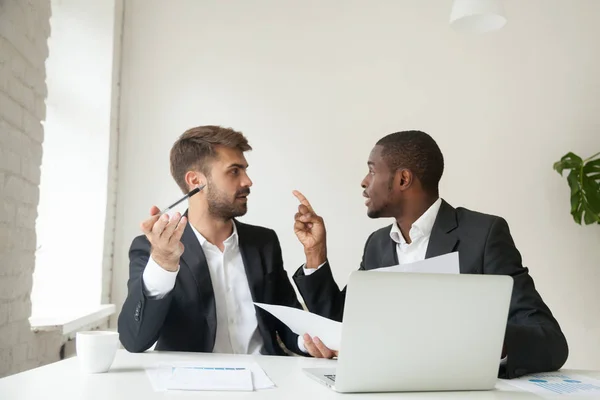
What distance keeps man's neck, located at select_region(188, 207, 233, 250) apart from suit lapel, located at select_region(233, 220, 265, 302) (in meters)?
0.06

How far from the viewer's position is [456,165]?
3.50 metres

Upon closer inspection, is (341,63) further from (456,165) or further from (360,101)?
(456,165)

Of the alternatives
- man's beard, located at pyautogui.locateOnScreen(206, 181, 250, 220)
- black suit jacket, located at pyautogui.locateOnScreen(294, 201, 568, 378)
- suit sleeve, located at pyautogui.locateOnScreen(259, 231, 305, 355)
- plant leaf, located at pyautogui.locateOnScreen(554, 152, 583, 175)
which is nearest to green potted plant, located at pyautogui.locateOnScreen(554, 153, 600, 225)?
plant leaf, located at pyautogui.locateOnScreen(554, 152, 583, 175)

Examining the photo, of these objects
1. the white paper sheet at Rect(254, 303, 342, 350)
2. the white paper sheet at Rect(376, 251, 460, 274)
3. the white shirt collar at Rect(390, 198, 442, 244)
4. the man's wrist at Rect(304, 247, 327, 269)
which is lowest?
the white paper sheet at Rect(254, 303, 342, 350)

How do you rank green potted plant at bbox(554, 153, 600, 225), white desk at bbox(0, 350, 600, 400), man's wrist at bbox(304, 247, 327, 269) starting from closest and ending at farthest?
white desk at bbox(0, 350, 600, 400)
man's wrist at bbox(304, 247, 327, 269)
green potted plant at bbox(554, 153, 600, 225)

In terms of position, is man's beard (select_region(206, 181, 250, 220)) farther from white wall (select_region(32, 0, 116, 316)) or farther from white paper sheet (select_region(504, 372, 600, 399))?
white wall (select_region(32, 0, 116, 316))

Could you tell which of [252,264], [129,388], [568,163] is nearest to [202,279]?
[252,264]

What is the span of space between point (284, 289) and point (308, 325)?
66 cm

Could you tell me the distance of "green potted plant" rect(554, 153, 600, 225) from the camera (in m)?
3.30

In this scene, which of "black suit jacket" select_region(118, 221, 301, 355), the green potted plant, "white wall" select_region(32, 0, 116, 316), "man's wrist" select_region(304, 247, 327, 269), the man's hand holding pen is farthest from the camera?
the green potted plant

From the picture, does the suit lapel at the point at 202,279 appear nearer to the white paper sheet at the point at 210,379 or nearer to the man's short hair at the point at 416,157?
the white paper sheet at the point at 210,379

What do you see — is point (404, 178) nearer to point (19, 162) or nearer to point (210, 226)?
point (210, 226)

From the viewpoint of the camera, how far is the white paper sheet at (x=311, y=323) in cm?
133

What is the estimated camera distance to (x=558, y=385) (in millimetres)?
1276
